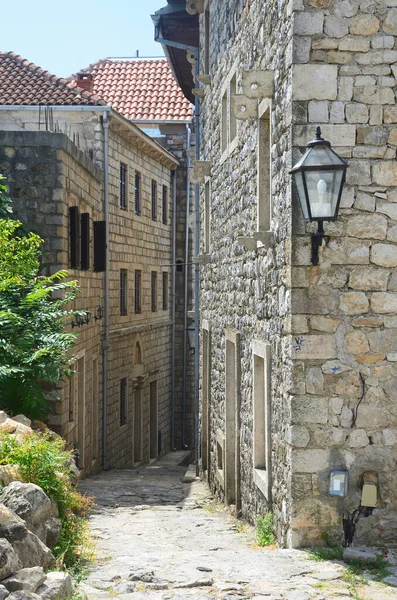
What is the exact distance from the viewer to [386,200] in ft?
23.6

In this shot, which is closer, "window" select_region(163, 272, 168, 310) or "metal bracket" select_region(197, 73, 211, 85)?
"metal bracket" select_region(197, 73, 211, 85)

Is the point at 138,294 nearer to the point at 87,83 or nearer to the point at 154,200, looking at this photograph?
the point at 154,200

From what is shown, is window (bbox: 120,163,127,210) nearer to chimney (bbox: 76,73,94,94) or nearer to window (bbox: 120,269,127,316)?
window (bbox: 120,269,127,316)

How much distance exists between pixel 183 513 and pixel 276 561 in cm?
432

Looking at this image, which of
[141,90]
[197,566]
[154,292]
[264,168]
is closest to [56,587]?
[197,566]

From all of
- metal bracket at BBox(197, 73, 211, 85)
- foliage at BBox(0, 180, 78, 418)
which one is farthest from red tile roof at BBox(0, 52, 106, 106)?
foliage at BBox(0, 180, 78, 418)

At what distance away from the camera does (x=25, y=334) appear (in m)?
10.1

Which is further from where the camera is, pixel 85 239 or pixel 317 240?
pixel 85 239

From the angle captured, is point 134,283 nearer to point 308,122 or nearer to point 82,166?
point 82,166

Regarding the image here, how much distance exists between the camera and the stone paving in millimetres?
5980

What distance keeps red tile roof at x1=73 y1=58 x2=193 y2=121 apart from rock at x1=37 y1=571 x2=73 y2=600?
66.9ft

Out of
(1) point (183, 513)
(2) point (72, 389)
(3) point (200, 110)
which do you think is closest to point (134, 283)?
(3) point (200, 110)

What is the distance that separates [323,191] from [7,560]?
A: 351cm

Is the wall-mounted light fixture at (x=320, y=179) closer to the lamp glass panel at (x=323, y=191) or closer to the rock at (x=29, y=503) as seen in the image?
the lamp glass panel at (x=323, y=191)
